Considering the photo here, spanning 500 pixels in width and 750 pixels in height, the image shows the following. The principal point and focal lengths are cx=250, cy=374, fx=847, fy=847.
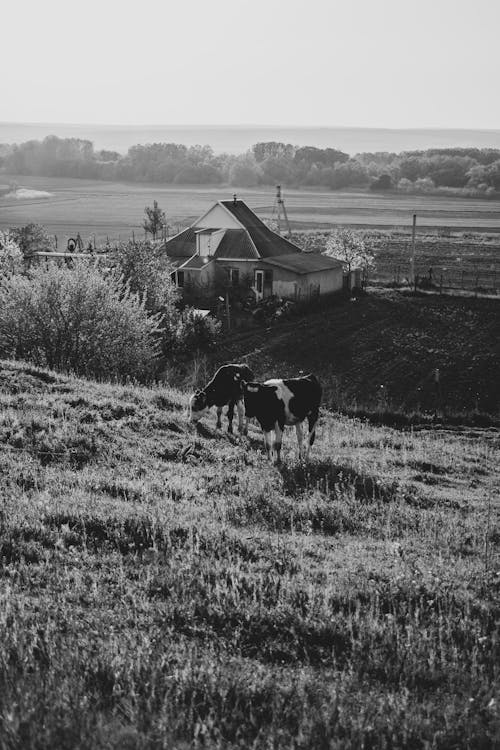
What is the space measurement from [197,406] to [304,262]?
4557 centimetres

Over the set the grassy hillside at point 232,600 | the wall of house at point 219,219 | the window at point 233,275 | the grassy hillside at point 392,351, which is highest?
the wall of house at point 219,219

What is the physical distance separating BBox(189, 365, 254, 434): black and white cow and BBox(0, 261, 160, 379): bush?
35.6 ft

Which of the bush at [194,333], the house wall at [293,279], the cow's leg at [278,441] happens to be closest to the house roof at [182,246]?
the house wall at [293,279]

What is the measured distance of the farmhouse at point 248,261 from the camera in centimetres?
6009

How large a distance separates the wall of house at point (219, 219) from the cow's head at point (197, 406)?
51.0 metres

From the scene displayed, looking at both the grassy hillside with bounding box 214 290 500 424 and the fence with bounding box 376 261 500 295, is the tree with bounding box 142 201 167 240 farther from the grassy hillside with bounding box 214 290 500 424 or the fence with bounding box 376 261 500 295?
the grassy hillside with bounding box 214 290 500 424

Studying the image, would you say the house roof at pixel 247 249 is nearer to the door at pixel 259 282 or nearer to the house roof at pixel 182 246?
the house roof at pixel 182 246

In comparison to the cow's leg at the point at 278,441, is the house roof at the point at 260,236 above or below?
above

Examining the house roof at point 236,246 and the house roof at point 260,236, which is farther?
the house roof at point 260,236

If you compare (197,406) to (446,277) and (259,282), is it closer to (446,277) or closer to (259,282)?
(259,282)

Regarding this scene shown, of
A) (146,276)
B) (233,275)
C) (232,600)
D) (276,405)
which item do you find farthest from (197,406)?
(233,275)

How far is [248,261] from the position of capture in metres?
62.5

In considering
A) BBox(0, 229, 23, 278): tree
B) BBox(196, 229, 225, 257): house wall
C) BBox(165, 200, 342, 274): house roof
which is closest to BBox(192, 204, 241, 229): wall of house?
BBox(165, 200, 342, 274): house roof

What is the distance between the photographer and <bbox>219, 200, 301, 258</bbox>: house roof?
6562cm
